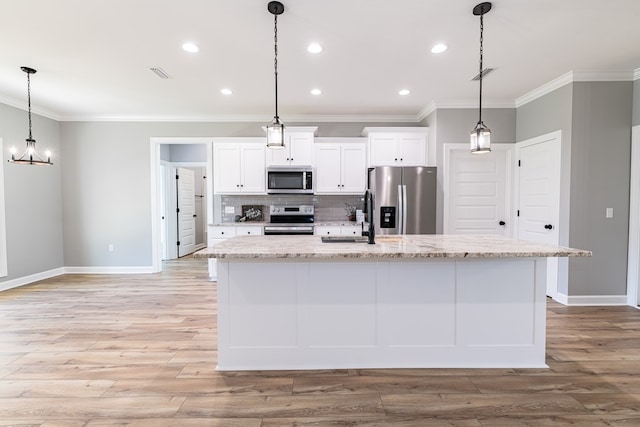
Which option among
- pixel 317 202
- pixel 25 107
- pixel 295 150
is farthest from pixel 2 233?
pixel 317 202

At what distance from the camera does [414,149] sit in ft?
15.6

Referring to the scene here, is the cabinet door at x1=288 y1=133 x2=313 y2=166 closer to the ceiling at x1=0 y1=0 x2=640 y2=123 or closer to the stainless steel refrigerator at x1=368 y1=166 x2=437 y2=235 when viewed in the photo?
the ceiling at x1=0 y1=0 x2=640 y2=123

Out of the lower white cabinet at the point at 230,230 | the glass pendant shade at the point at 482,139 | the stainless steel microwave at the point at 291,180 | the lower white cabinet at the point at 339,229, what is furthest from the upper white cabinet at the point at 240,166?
the glass pendant shade at the point at 482,139

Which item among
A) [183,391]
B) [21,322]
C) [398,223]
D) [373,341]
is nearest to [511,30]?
[398,223]

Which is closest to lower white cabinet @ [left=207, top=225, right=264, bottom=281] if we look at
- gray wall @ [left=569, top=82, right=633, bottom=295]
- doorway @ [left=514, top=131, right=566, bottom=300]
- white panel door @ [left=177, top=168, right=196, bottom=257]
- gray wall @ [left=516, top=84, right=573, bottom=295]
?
white panel door @ [left=177, top=168, right=196, bottom=257]

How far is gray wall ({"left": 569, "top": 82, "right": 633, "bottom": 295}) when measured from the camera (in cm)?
355

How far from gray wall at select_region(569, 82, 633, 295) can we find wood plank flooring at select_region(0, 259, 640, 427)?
924mm

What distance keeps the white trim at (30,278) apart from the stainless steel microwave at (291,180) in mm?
3874

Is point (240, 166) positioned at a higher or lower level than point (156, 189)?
higher

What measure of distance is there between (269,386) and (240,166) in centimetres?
361

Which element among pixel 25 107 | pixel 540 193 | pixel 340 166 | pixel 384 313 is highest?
pixel 25 107

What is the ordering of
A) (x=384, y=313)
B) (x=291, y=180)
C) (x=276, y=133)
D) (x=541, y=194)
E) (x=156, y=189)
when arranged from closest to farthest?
(x=384, y=313) < (x=276, y=133) < (x=541, y=194) < (x=291, y=180) < (x=156, y=189)

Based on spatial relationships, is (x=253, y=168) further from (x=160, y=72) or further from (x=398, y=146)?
(x=398, y=146)

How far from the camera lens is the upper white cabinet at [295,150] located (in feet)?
15.9
